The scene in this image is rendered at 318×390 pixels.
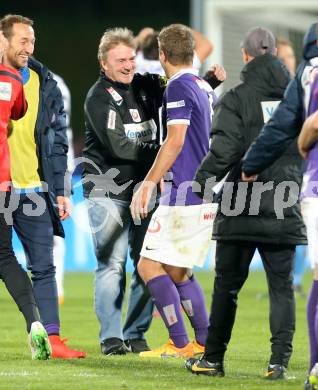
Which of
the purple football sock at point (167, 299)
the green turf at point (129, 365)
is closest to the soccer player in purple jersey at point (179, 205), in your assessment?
the purple football sock at point (167, 299)

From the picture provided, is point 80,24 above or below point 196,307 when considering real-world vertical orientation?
above

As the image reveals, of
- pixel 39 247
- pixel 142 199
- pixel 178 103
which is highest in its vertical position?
pixel 178 103

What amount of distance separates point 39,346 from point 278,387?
1.62 m

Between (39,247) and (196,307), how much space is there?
3.59 feet

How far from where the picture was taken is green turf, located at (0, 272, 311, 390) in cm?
695

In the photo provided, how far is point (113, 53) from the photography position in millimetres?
8656

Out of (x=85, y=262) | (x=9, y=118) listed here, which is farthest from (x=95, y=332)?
(x=85, y=262)

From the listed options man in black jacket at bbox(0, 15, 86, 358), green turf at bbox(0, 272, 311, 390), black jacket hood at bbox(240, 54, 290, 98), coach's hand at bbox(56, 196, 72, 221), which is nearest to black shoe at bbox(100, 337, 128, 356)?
green turf at bbox(0, 272, 311, 390)

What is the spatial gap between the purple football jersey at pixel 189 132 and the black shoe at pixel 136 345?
1182 mm

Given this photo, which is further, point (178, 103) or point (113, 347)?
point (113, 347)

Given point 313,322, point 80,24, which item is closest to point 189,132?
point 313,322

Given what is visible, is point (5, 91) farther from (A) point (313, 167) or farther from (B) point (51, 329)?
(A) point (313, 167)

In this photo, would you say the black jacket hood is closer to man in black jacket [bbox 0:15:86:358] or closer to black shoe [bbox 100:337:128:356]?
man in black jacket [bbox 0:15:86:358]

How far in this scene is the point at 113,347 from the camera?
8539mm
